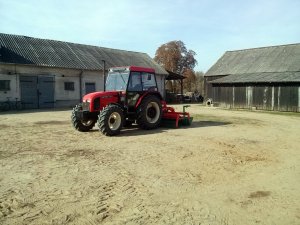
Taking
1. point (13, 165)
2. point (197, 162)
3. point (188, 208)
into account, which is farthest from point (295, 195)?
point (13, 165)

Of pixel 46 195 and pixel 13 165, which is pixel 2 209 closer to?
pixel 46 195

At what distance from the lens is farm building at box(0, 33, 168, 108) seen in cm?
2109

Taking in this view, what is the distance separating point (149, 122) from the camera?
36.3ft

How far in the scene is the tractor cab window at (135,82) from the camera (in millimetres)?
10508

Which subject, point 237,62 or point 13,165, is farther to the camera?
point 237,62

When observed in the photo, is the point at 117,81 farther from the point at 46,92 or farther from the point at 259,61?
the point at 259,61

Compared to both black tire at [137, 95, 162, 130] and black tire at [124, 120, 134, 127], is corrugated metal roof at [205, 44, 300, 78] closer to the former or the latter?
black tire at [137, 95, 162, 130]

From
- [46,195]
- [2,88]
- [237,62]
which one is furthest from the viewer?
[237,62]

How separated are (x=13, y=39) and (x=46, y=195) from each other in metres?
22.4

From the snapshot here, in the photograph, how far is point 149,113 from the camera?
11266 millimetres

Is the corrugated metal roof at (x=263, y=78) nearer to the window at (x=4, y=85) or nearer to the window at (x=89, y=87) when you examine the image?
the window at (x=89, y=87)

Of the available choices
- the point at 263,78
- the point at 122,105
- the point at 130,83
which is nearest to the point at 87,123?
the point at 122,105

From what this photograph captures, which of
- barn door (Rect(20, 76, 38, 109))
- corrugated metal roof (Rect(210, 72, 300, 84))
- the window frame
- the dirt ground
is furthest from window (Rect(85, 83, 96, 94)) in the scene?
the dirt ground

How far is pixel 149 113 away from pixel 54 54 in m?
16.2
